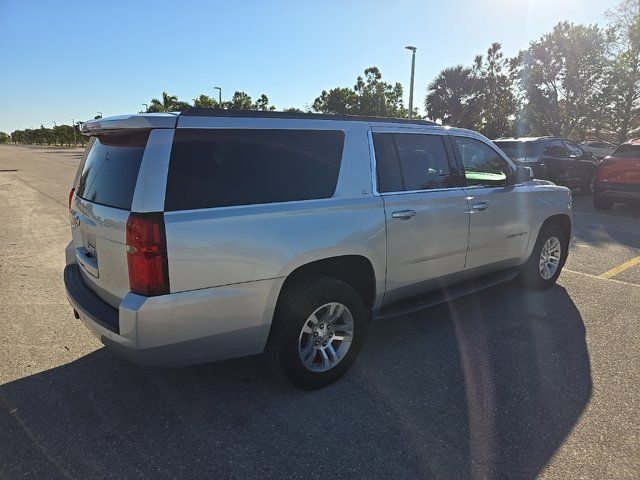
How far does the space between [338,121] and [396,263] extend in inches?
44.6

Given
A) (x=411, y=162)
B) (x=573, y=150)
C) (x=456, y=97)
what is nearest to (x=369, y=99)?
(x=456, y=97)

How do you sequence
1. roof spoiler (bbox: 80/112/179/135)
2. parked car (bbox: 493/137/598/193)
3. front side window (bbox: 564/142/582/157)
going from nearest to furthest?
roof spoiler (bbox: 80/112/179/135) < parked car (bbox: 493/137/598/193) < front side window (bbox: 564/142/582/157)

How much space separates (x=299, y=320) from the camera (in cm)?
288

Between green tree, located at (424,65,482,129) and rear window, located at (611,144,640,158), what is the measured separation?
81.1 ft

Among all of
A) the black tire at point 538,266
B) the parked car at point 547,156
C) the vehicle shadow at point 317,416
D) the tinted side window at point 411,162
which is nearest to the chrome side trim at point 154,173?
the vehicle shadow at point 317,416

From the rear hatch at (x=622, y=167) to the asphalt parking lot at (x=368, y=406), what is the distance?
6940 mm

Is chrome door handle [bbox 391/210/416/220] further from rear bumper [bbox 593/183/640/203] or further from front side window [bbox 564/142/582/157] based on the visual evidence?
front side window [bbox 564/142/582/157]

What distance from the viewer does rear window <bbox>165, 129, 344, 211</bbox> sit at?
2500 millimetres

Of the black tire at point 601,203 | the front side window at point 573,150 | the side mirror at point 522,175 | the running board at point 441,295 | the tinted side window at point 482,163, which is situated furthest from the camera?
the front side window at point 573,150

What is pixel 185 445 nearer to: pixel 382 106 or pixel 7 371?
pixel 7 371

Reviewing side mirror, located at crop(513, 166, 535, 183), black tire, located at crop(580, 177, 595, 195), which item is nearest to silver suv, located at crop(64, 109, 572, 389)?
side mirror, located at crop(513, 166, 535, 183)

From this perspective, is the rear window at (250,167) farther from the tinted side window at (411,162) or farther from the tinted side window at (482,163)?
the tinted side window at (482,163)

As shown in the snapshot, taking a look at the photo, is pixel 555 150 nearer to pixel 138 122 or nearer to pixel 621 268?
pixel 621 268

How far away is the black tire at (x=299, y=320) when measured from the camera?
286 cm
